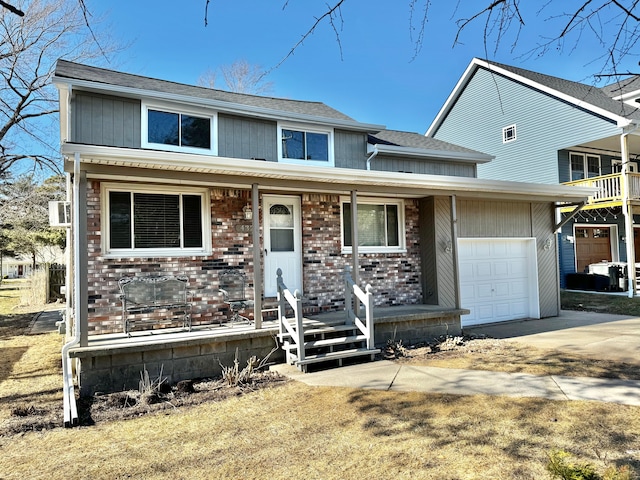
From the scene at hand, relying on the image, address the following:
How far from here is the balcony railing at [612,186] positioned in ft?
48.6

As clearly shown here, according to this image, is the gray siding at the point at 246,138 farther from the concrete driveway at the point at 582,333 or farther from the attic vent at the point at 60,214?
the concrete driveway at the point at 582,333

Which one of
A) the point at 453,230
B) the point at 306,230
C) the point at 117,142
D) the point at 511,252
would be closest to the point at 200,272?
the point at 306,230

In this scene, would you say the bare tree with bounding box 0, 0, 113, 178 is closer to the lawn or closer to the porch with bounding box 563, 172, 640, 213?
the lawn

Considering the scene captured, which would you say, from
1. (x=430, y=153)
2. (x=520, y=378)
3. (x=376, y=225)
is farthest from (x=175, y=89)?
(x=520, y=378)

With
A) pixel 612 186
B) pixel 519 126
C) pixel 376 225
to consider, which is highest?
pixel 519 126

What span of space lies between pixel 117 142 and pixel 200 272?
3.33 m

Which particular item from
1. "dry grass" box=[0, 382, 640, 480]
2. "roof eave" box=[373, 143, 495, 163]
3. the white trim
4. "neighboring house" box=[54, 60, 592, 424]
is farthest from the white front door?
the white trim

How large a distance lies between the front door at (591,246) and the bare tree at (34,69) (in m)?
18.1

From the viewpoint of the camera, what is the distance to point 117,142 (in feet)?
28.5

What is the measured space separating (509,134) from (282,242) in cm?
1385

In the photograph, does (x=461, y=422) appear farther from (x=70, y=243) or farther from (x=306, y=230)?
(x=70, y=243)

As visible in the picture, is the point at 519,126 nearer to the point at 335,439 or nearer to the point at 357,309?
the point at 357,309

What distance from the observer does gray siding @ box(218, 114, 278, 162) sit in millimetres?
9977

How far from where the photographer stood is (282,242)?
27.8ft
